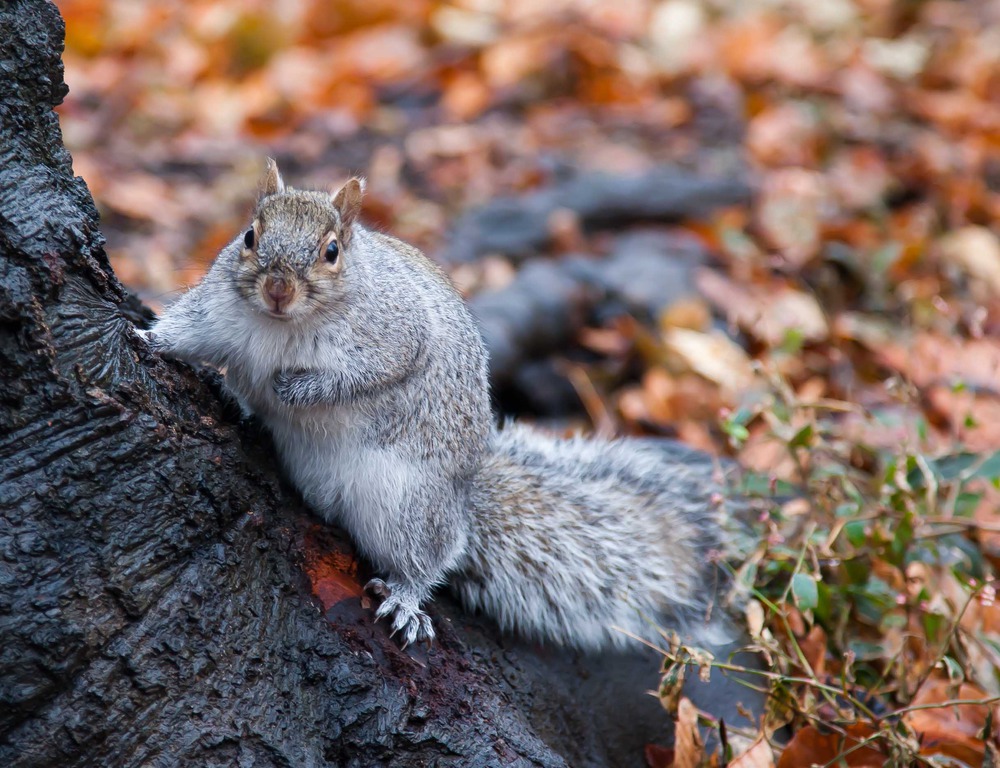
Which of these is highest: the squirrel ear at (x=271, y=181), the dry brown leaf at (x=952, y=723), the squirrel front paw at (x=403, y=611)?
the squirrel ear at (x=271, y=181)

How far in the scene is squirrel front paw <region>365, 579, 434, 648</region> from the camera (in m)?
2.12

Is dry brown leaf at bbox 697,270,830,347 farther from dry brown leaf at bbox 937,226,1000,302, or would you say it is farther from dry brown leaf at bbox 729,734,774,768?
dry brown leaf at bbox 729,734,774,768

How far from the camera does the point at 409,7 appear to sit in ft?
24.5

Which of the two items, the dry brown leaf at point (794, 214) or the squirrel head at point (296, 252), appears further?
the dry brown leaf at point (794, 214)

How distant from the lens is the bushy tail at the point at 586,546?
2436 mm

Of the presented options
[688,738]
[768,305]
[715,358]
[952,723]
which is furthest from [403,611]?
[768,305]

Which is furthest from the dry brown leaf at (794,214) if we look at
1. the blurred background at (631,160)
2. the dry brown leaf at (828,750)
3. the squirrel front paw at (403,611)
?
the squirrel front paw at (403,611)

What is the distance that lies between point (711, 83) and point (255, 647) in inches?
229

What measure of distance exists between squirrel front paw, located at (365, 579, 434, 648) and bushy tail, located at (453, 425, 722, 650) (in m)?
0.26

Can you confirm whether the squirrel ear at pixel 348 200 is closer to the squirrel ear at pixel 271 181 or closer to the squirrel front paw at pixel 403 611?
the squirrel ear at pixel 271 181

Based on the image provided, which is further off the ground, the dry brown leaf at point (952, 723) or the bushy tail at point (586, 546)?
the bushy tail at point (586, 546)

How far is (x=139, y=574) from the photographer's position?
1792mm

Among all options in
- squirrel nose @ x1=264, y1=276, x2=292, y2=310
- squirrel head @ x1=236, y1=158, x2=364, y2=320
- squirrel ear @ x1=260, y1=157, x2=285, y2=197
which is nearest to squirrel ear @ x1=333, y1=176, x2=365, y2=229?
squirrel head @ x1=236, y1=158, x2=364, y2=320

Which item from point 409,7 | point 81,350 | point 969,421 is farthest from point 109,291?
point 409,7
